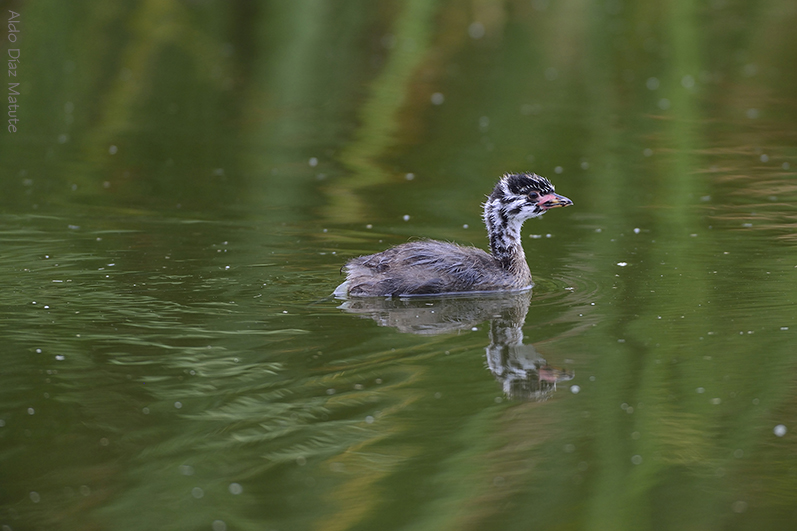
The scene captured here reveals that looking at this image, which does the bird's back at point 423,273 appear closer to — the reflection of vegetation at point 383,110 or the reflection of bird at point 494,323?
the reflection of bird at point 494,323

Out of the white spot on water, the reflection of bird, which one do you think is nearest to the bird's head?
the reflection of bird

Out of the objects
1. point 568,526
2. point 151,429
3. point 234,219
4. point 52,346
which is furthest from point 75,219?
point 568,526

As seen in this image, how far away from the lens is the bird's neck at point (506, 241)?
8641mm

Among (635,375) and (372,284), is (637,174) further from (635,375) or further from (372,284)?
(635,375)

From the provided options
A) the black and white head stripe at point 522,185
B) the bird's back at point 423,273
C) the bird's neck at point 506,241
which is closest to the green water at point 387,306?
the bird's back at point 423,273

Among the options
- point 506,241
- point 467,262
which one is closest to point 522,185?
point 506,241

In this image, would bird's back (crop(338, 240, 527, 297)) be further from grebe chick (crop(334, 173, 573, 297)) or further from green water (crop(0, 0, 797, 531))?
green water (crop(0, 0, 797, 531))

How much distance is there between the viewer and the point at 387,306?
8.12m

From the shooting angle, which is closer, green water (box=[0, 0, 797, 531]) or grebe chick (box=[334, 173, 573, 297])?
green water (box=[0, 0, 797, 531])

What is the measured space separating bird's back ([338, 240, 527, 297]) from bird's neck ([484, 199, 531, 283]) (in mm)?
95

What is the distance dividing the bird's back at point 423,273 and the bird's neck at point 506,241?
0.31ft

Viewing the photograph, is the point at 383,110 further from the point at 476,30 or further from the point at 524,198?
the point at 524,198

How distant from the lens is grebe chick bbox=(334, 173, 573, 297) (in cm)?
834

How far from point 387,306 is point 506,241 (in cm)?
126
